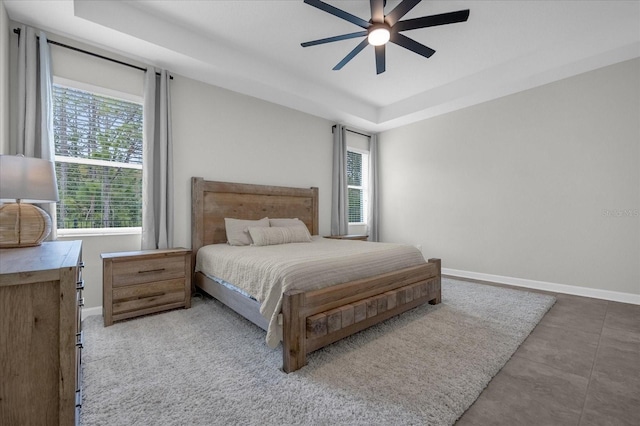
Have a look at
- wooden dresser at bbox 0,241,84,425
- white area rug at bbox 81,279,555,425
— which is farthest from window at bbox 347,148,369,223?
wooden dresser at bbox 0,241,84,425

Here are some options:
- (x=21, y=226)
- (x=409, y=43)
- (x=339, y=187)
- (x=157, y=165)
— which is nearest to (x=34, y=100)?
(x=157, y=165)

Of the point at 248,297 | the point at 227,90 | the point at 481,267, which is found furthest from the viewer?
the point at 481,267

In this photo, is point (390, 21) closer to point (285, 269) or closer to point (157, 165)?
point (285, 269)

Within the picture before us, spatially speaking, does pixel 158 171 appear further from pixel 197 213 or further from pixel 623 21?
pixel 623 21

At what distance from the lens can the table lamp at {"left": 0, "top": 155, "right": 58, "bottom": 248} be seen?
1531mm

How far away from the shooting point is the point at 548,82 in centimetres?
366

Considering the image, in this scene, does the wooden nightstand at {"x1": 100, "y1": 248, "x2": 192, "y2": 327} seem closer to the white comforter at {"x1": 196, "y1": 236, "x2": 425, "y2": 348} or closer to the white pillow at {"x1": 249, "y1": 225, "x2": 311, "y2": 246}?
the white comforter at {"x1": 196, "y1": 236, "x2": 425, "y2": 348}

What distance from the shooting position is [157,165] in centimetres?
318

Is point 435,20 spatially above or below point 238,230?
above

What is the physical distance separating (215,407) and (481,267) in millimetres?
4188

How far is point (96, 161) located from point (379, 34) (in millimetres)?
3072

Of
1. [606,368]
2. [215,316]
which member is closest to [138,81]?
[215,316]

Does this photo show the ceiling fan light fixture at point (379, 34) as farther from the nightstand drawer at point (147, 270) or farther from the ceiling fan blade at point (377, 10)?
the nightstand drawer at point (147, 270)

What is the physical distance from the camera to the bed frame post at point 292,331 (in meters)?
1.77
